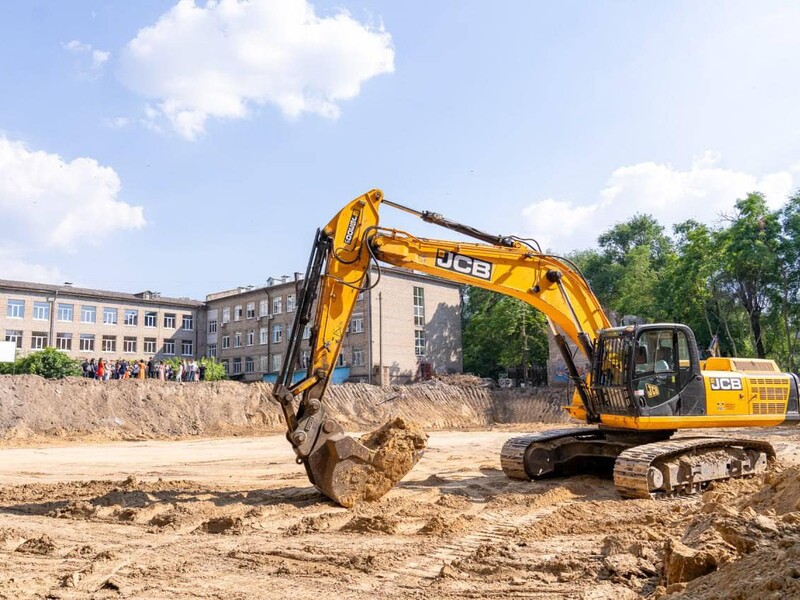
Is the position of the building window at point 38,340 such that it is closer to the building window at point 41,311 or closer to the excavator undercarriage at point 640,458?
the building window at point 41,311

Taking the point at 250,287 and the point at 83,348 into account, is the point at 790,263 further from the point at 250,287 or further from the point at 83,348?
the point at 83,348

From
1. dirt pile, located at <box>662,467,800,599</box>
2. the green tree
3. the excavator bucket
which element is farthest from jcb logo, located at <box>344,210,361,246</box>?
the green tree

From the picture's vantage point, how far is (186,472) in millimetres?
14695

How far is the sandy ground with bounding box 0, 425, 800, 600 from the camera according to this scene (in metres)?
5.52

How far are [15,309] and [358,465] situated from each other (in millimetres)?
58241

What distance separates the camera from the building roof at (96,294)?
57.4 meters

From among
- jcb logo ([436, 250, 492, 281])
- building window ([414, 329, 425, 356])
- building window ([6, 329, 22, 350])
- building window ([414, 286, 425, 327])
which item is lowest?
jcb logo ([436, 250, 492, 281])

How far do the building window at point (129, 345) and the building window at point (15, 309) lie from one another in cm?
908

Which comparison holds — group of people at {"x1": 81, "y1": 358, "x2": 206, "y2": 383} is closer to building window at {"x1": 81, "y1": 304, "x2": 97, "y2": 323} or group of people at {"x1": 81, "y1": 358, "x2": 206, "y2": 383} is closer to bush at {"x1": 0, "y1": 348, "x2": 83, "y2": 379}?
bush at {"x1": 0, "y1": 348, "x2": 83, "y2": 379}

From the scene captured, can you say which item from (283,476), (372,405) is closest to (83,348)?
(372,405)

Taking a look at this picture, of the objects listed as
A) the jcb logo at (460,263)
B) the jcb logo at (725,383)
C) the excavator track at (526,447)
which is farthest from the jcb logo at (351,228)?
the jcb logo at (725,383)

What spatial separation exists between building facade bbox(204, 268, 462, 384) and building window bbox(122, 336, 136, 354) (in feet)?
22.6

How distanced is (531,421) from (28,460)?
24.2 meters

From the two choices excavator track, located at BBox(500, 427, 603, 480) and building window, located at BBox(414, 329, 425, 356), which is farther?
building window, located at BBox(414, 329, 425, 356)
